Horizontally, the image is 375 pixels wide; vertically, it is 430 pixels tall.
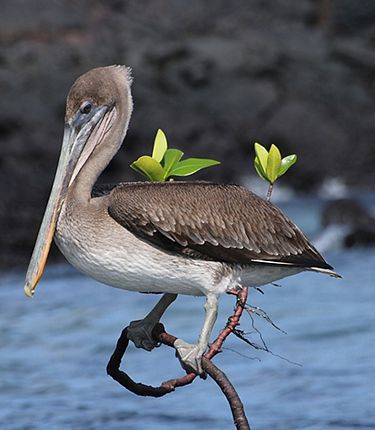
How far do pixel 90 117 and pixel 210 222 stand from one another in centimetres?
58

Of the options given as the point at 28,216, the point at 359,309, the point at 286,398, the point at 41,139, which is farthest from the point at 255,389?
the point at 41,139

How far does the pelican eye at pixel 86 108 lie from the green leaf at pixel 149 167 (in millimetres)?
368

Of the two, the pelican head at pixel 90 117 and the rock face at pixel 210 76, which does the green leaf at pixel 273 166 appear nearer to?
the pelican head at pixel 90 117

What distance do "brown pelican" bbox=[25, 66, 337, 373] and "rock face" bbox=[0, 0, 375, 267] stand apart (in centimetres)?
1079

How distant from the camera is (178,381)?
13.2 feet

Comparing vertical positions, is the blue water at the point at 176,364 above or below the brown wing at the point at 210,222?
above

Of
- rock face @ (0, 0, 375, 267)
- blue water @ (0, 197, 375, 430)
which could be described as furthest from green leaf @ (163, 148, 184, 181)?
rock face @ (0, 0, 375, 267)

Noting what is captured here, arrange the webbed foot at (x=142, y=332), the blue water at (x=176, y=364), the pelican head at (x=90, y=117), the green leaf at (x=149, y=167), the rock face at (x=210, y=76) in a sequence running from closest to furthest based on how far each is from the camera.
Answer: the green leaf at (x=149, y=167) → the webbed foot at (x=142, y=332) → the pelican head at (x=90, y=117) → the blue water at (x=176, y=364) → the rock face at (x=210, y=76)

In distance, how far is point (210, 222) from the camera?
15.2 ft

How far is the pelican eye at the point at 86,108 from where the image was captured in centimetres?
451

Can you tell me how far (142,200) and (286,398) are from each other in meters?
5.60

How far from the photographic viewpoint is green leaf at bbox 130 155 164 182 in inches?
161

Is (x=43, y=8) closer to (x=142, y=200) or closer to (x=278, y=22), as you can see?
(x=278, y=22)

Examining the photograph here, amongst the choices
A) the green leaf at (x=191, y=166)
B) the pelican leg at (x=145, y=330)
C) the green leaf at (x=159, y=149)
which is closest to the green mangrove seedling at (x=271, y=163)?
the green leaf at (x=191, y=166)
